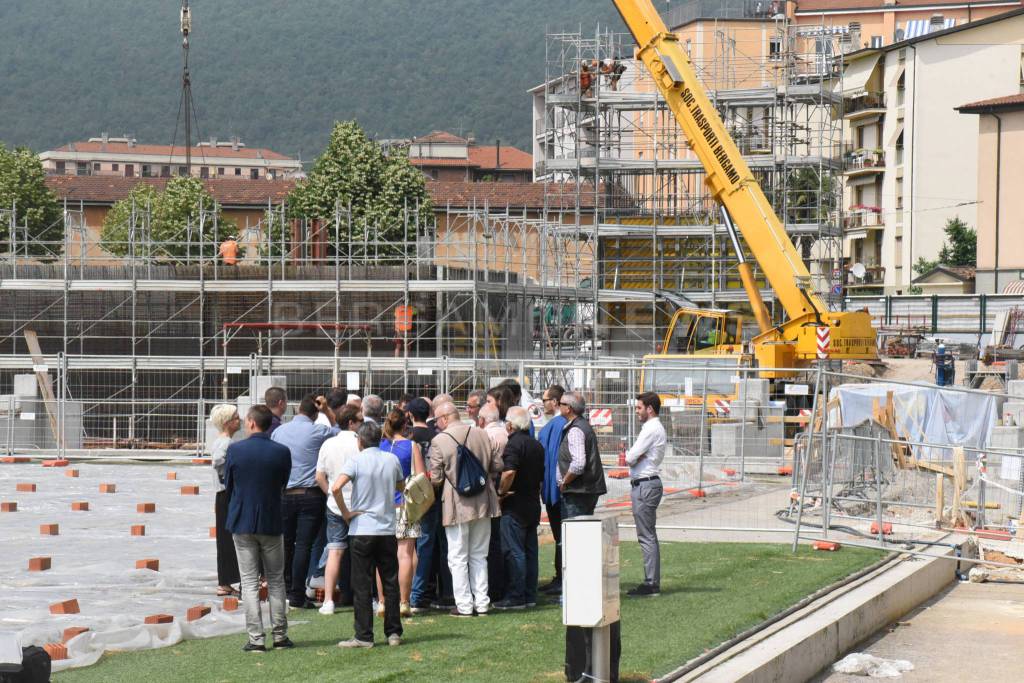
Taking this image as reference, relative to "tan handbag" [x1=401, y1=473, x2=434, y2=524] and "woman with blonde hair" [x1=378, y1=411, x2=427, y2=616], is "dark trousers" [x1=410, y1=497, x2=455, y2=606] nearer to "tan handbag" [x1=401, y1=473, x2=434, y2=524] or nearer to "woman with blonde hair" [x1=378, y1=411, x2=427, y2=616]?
"woman with blonde hair" [x1=378, y1=411, x2=427, y2=616]

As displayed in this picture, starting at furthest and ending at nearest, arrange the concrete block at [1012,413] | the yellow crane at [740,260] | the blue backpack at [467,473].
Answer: the yellow crane at [740,260]
the concrete block at [1012,413]
the blue backpack at [467,473]

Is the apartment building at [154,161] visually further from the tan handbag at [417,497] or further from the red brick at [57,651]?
the red brick at [57,651]

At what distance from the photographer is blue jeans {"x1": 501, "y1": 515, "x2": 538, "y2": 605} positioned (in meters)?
11.8

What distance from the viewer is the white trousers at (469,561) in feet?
37.5

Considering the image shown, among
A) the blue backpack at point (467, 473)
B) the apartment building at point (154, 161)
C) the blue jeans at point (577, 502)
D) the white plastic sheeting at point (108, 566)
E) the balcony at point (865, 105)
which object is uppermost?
the apartment building at point (154, 161)

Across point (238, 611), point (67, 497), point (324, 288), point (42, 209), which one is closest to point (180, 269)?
point (324, 288)

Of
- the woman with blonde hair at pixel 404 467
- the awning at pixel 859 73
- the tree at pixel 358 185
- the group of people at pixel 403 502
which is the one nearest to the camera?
the group of people at pixel 403 502

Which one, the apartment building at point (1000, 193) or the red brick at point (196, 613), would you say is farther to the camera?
the apartment building at point (1000, 193)

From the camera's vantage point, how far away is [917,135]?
255 ft

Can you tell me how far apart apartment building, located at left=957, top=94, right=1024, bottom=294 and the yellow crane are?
112 ft

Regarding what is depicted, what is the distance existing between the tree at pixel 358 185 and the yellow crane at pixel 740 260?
2964 cm

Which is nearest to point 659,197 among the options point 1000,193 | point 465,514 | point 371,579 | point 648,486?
point 1000,193

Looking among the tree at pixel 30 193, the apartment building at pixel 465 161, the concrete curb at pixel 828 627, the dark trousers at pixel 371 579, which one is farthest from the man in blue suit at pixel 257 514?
the apartment building at pixel 465 161

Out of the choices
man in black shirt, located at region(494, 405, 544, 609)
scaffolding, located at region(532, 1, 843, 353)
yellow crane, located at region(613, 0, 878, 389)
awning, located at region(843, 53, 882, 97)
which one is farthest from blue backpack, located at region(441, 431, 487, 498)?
awning, located at region(843, 53, 882, 97)
